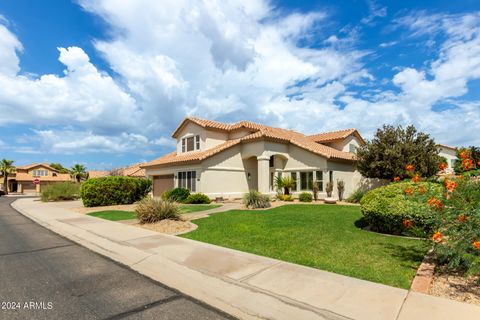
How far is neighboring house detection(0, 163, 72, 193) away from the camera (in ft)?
215

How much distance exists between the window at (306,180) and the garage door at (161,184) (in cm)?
1261

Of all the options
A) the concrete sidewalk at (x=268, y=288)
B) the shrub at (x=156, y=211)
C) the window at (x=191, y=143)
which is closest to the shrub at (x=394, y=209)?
the concrete sidewalk at (x=268, y=288)

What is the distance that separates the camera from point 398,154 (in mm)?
20062

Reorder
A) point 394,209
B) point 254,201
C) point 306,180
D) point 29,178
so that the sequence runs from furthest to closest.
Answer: point 29,178, point 306,180, point 254,201, point 394,209

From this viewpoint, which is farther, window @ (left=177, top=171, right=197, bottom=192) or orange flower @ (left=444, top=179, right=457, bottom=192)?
window @ (left=177, top=171, right=197, bottom=192)

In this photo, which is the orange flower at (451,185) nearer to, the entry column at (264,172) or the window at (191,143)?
the entry column at (264,172)

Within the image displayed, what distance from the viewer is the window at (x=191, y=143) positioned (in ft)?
90.5

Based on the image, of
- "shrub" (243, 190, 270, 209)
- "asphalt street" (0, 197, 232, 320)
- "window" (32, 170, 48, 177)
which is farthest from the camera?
"window" (32, 170, 48, 177)

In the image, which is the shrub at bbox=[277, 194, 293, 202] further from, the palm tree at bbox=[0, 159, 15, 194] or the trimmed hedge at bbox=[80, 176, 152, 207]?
the palm tree at bbox=[0, 159, 15, 194]

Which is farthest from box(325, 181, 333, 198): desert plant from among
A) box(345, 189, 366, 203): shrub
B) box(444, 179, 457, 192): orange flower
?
box(444, 179, 457, 192): orange flower

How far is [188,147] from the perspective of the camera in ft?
93.8

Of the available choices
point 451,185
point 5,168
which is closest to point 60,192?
point 451,185

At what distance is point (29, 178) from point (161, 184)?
53.8m

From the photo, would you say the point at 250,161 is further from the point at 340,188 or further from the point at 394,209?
the point at 394,209
